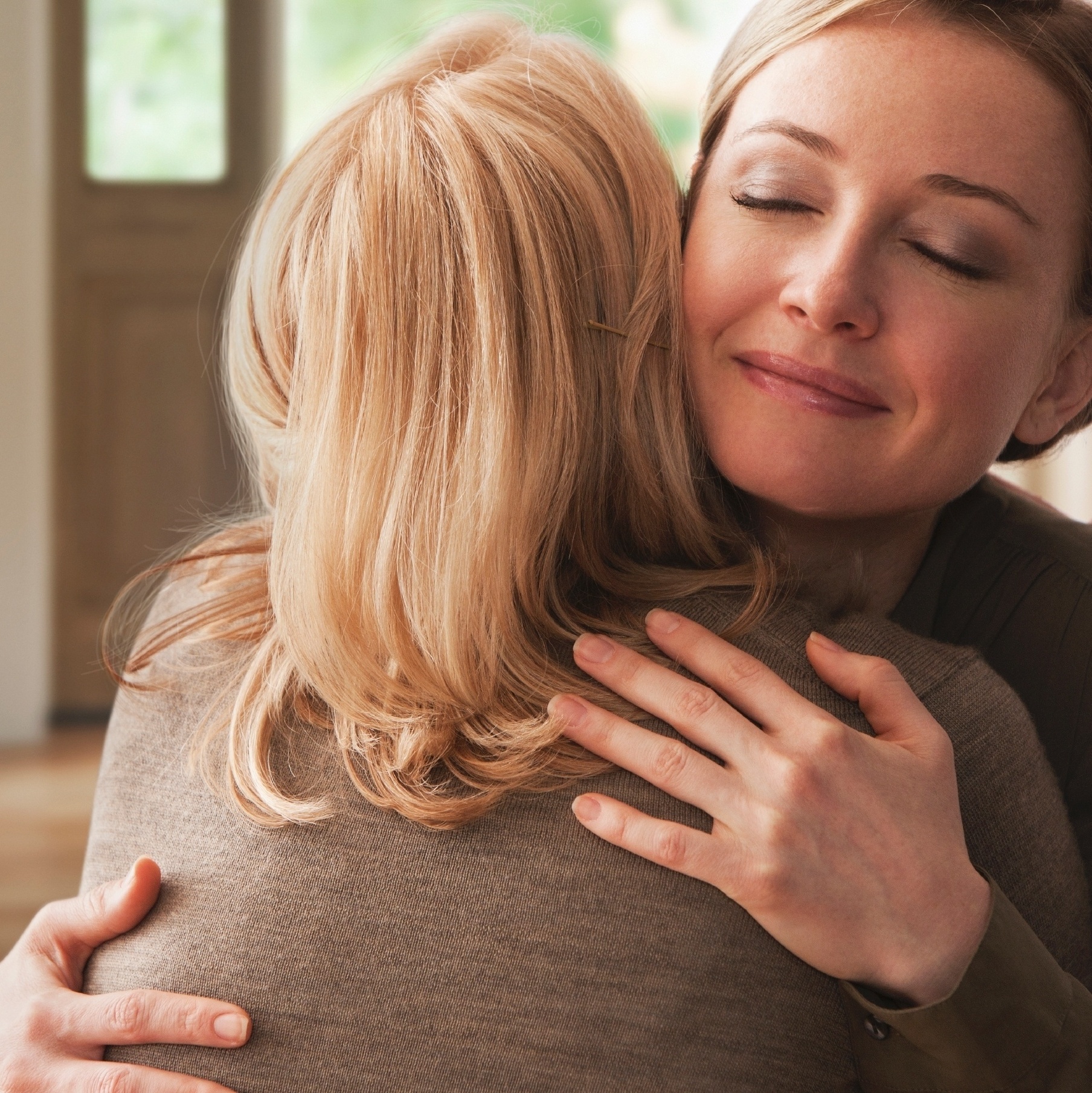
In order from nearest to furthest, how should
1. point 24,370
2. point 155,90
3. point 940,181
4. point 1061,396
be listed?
point 940,181 < point 1061,396 < point 24,370 < point 155,90

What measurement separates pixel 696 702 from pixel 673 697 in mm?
16

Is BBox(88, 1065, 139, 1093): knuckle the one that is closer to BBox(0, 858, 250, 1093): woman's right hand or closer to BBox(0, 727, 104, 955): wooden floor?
BBox(0, 858, 250, 1093): woman's right hand

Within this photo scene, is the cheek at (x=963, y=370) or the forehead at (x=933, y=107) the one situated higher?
the forehead at (x=933, y=107)

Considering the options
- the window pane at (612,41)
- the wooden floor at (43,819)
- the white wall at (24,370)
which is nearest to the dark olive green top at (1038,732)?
the wooden floor at (43,819)

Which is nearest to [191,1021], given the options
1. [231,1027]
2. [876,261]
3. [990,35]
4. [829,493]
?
[231,1027]

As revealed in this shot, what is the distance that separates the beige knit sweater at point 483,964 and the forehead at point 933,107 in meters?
0.45

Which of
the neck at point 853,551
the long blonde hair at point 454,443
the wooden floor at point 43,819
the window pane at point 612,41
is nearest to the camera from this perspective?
the long blonde hair at point 454,443

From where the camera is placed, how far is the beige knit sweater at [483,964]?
795 mm

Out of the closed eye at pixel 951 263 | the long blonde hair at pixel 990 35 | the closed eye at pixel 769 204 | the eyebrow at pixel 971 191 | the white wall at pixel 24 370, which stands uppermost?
the long blonde hair at pixel 990 35

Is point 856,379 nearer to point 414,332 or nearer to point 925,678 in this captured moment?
point 925,678

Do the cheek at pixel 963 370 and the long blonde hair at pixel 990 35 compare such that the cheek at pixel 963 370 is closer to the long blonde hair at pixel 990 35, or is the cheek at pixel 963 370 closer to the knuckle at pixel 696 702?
the long blonde hair at pixel 990 35

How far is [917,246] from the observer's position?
3.41 feet

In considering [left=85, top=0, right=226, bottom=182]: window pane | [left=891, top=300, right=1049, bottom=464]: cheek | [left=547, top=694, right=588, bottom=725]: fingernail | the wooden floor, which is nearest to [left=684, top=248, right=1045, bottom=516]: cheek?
[left=891, top=300, right=1049, bottom=464]: cheek

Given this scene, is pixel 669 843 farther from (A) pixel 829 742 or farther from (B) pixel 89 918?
(B) pixel 89 918
